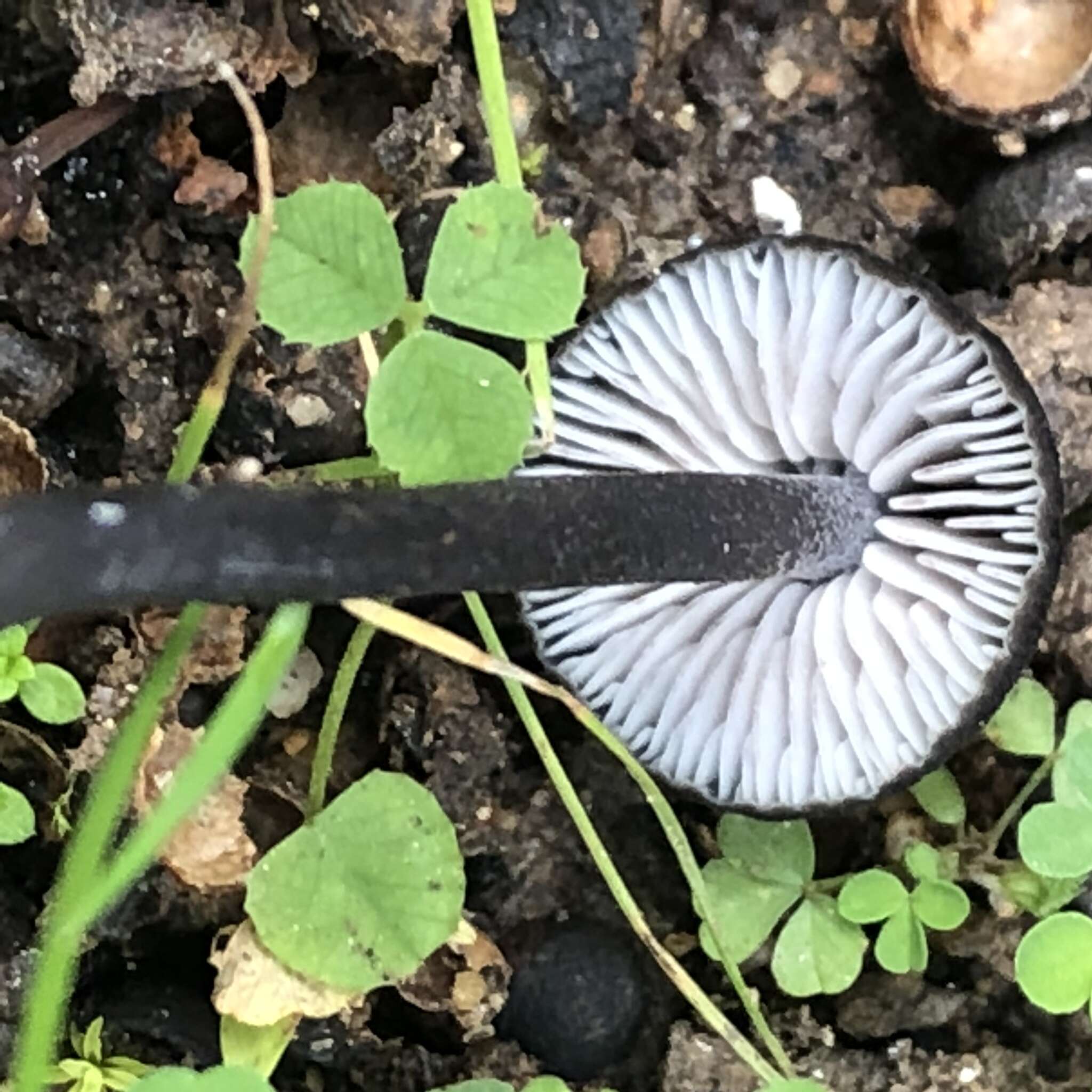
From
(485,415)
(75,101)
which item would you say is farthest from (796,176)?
(75,101)

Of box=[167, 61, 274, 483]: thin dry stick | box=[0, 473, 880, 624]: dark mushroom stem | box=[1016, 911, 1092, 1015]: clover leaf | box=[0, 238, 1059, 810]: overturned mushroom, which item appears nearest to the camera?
box=[0, 473, 880, 624]: dark mushroom stem

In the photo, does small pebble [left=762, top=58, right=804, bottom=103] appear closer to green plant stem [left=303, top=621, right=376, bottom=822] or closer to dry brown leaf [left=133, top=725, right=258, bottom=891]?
green plant stem [left=303, top=621, right=376, bottom=822]

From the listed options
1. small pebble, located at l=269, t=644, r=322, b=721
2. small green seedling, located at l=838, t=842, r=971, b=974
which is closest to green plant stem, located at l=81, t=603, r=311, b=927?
small pebble, located at l=269, t=644, r=322, b=721

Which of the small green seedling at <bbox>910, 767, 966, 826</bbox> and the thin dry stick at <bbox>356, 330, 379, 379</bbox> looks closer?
the thin dry stick at <bbox>356, 330, 379, 379</bbox>

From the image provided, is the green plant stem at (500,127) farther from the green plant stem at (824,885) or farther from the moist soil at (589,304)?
the green plant stem at (824,885)

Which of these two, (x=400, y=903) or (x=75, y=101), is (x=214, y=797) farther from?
(x=75, y=101)

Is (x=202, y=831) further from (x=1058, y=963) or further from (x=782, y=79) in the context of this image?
(x=782, y=79)
